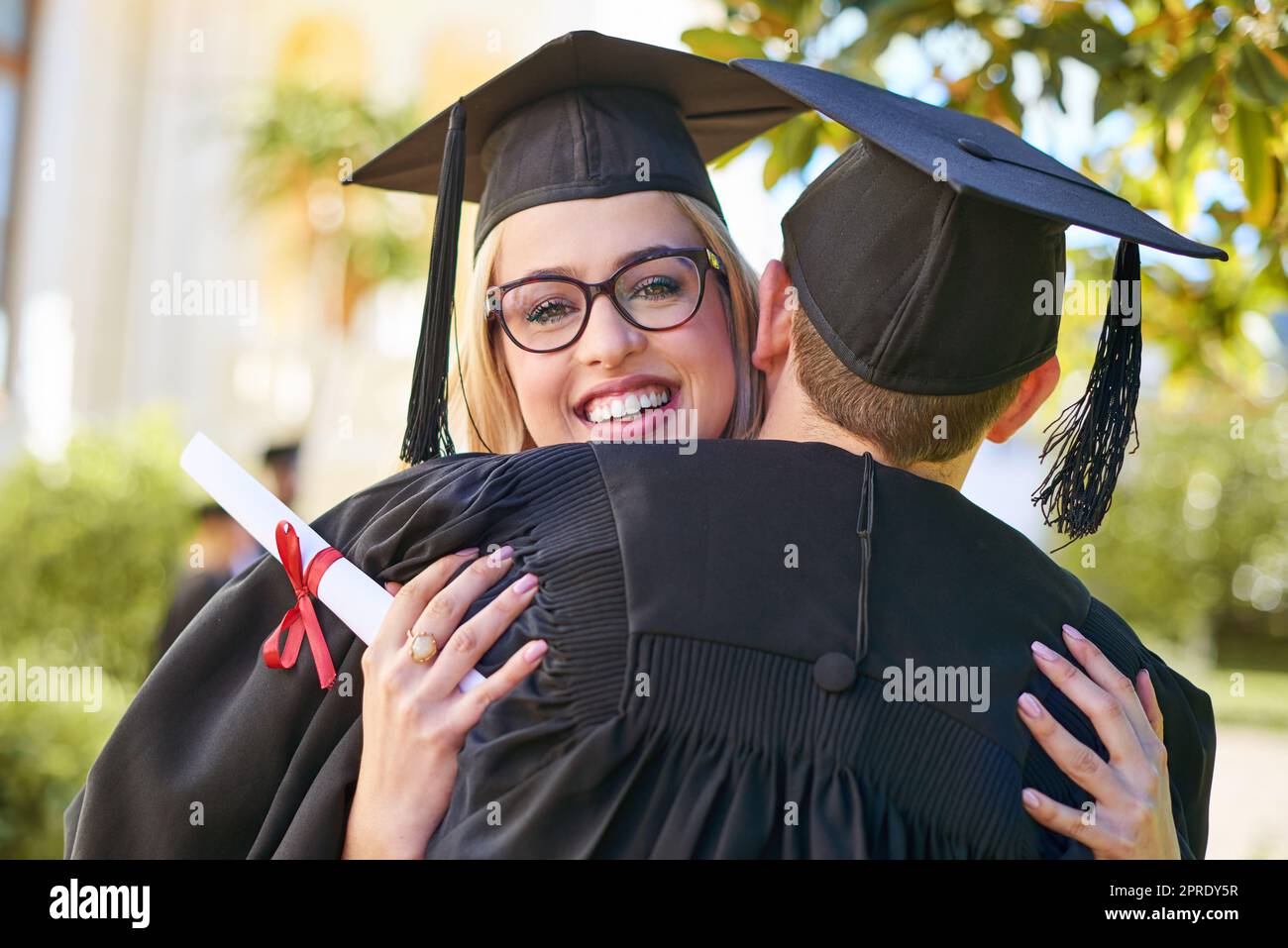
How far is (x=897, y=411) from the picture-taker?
177cm

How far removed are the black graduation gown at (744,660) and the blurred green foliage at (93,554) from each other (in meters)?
5.74

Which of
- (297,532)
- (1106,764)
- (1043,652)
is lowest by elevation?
(1106,764)

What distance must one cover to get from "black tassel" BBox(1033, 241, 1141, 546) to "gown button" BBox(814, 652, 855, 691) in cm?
64

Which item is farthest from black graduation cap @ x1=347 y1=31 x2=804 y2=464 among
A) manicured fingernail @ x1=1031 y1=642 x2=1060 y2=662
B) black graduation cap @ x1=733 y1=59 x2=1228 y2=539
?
manicured fingernail @ x1=1031 y1=642 x2=1060 y2=662

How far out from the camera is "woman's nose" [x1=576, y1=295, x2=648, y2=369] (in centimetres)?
231

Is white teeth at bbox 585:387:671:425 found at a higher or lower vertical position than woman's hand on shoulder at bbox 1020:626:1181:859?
higher

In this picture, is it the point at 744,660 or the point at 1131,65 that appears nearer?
the point at 744,660

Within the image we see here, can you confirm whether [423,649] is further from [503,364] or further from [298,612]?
[503,364]

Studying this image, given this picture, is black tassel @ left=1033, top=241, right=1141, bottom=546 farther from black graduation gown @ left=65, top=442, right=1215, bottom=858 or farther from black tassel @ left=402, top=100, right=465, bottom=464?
black tassel @ left=402, top=100, right=465, bottom=464

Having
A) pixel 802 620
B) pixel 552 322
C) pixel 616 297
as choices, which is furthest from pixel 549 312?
pixel 802 620

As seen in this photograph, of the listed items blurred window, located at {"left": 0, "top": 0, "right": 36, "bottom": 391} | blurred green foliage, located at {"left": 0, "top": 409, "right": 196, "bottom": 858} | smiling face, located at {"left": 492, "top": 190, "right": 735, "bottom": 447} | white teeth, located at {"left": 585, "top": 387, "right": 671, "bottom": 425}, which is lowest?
blurred green foliage, located at {"left": 0, "top": 409, "right": 196, "bottom": 858}

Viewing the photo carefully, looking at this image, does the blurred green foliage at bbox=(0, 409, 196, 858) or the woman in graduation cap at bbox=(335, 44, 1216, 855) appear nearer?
the woman in graduation cap at bbox=(335, 44, 1216, 855)

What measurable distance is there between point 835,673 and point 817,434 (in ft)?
1.27

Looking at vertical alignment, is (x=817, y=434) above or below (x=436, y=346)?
below
